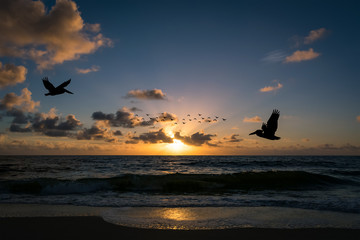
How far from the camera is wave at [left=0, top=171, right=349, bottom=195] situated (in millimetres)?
14977

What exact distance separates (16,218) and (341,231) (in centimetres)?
891

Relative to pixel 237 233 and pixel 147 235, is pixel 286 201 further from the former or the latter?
pixel 147 235

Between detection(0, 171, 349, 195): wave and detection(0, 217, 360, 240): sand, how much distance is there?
745cm

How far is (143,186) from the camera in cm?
1662

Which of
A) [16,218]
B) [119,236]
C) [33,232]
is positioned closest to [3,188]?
[16,218]

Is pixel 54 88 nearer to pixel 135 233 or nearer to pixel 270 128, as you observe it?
pixel 135 233

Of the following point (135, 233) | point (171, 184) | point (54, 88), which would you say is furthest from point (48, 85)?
point (171, 184)

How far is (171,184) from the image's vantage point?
16.6 meters

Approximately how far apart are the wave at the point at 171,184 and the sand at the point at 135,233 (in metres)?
7.45

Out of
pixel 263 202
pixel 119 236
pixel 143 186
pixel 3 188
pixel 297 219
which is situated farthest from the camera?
pixel 143 186

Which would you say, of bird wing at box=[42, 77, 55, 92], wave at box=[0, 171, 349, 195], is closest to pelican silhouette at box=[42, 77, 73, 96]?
bird wing at box=[42, 77, 55, 92]

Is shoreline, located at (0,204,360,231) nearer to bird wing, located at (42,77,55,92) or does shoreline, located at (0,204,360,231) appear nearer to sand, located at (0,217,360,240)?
sand, located at (0,217,360,240)

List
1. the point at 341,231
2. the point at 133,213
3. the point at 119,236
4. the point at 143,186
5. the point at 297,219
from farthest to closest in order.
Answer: the point at 143,186
the point at 133,213
the point at 297,219
the point at 341,231
the point at 119,236

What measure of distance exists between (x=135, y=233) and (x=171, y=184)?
10.5 m
